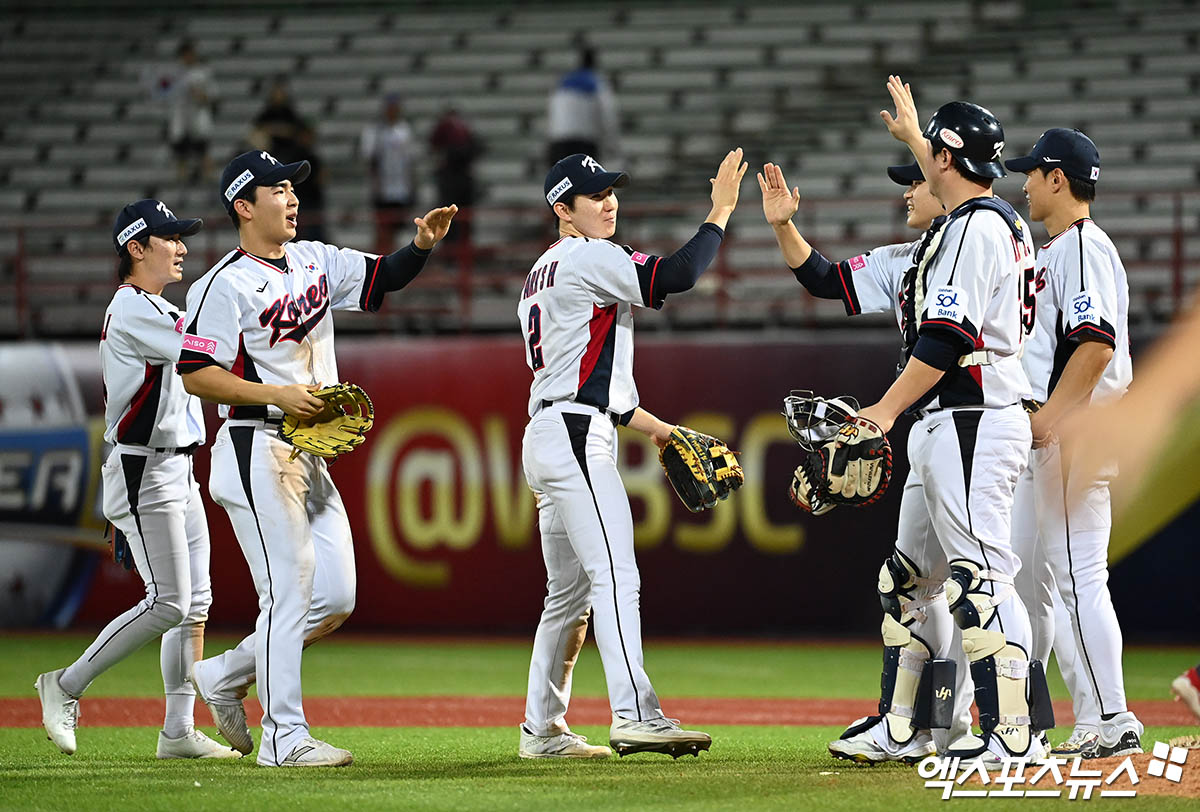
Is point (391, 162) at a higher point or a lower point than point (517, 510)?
higher

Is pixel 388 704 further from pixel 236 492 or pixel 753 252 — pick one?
pixel 753 252

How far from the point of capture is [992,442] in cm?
527

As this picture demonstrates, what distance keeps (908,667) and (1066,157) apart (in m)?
2.24

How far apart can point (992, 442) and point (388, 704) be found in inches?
187

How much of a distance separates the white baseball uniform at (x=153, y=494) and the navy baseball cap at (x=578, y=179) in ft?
5.75

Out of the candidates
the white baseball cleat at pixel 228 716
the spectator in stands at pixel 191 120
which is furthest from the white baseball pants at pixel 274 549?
the spectator in stands at pixel 191 120

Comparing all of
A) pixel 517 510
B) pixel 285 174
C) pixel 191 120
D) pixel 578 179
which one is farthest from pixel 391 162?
pixel 578 179

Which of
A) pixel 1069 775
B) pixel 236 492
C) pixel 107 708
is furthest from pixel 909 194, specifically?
pixel 107 708

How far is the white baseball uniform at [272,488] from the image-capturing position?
5.89m

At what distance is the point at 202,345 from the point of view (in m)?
5.88

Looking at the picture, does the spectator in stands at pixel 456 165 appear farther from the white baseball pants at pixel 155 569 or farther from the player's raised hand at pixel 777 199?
the player's raised hand at pixel 777 199

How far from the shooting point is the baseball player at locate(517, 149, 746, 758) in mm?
5738

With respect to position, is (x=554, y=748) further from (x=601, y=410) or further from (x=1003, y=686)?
(x=1003, y=686)

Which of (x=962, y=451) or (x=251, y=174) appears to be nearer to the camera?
(x=962, y=451)
